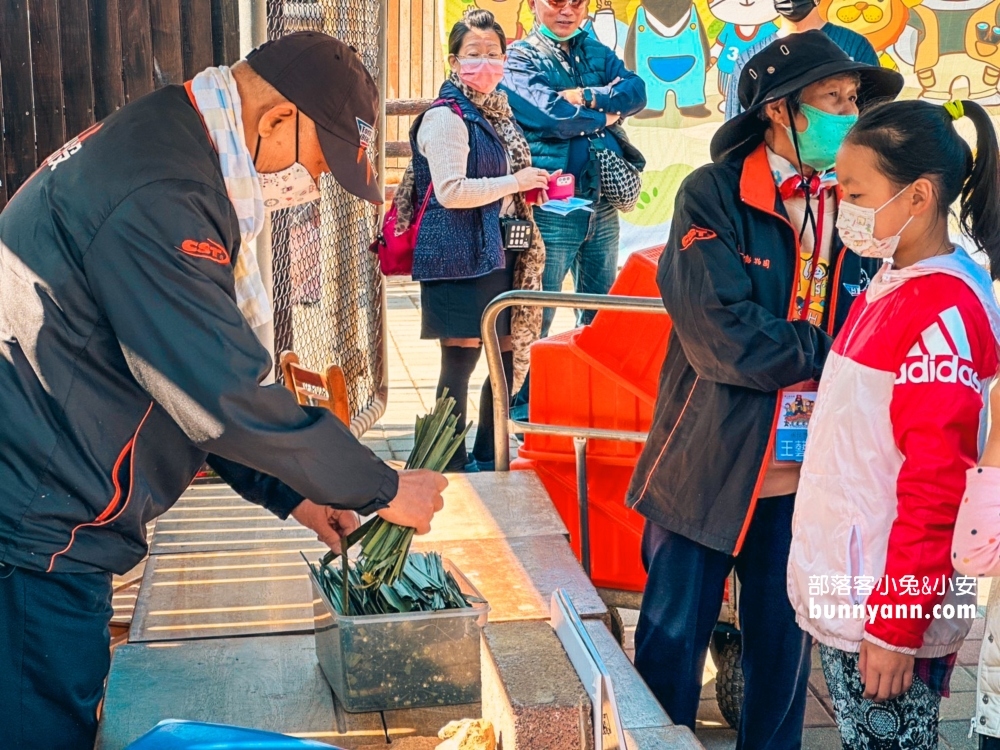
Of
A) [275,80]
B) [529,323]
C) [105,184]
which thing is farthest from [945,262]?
[529,323]

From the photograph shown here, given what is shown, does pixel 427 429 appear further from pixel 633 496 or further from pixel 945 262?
pixel 945 262

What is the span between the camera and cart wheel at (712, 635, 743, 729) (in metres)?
3.61

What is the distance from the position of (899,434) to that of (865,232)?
1.53ft

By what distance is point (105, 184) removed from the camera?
2072mm

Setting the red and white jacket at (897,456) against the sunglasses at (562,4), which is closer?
the red and white jacket at (897,456)

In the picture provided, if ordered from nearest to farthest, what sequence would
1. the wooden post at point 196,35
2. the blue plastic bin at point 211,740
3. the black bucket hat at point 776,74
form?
the blue plastic bin at point 211,740
the black bucket hat at point 776,74
the wooden post at point 196,35

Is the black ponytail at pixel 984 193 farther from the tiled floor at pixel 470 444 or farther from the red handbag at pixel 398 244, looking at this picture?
the red handbag at pixel 398 244

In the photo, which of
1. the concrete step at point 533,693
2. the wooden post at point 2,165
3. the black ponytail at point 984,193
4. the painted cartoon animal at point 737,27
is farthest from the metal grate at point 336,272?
the painted cartoon animal at point 737,27

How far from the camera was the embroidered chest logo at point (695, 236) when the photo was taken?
9.38 ft

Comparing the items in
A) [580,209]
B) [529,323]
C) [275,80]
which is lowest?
[529,323]

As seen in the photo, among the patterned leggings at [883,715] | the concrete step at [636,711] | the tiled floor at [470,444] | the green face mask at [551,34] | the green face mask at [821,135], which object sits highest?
the green face mask at [551,34]

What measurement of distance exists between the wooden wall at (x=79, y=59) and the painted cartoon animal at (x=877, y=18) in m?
6.12

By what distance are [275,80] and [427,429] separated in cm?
79

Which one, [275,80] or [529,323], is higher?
[275,80]
